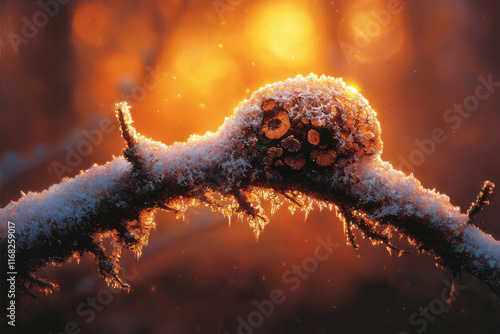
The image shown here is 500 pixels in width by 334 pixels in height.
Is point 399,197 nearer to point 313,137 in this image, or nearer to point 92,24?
point 313,137

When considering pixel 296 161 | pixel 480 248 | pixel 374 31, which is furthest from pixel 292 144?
pixel 374 31

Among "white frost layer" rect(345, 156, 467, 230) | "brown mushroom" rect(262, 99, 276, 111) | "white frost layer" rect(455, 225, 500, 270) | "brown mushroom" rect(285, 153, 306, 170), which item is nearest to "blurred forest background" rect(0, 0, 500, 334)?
"brown mushroom" rect(262, 99, 276, 111)

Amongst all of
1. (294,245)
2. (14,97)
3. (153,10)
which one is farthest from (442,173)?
(14,97)

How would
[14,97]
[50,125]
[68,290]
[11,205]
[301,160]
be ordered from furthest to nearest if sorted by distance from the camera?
[68,290] → [50,125] → [14,97] → [11,205] → [301,160]

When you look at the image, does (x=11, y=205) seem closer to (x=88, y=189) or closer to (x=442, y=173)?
(x=88, y=189)

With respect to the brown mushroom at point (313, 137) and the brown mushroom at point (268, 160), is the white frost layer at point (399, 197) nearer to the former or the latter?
the brown mushroom at point (313, 137)

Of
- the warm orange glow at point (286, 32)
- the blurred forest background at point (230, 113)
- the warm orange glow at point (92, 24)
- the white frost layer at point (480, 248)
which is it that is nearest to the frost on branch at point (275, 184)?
the white frost layer at point (480, 248)
